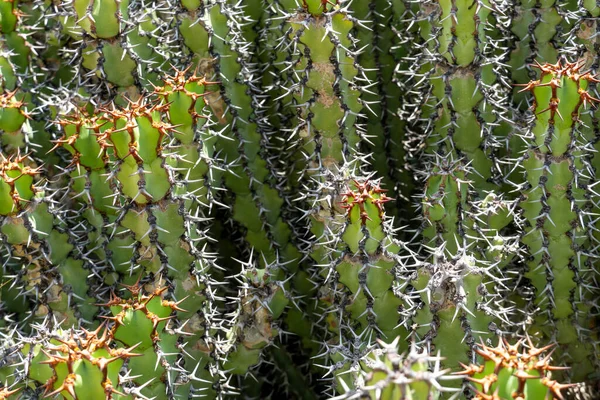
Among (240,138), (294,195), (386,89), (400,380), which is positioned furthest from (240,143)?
(400,380)

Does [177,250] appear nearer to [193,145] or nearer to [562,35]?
[193,145]

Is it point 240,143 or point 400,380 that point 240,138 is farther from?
point 400,380

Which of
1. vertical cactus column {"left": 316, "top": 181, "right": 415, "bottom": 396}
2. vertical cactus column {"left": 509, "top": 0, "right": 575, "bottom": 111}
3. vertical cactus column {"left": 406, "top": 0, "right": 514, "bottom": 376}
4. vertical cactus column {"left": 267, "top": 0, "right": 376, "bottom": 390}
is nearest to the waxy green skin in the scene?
vertical cactus column {"left": 267, "top": 0, "right": 376, "bottom": 390}

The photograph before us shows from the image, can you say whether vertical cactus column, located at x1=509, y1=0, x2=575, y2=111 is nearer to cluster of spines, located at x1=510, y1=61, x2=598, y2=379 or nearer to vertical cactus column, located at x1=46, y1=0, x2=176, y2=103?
cluster of spines, located at x1=510, y1=61, x2=598, y2=379

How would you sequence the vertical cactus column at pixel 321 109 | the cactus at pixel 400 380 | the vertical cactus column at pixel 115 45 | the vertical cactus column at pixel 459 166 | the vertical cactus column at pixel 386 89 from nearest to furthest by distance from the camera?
the cactus at pixel 400 380 → the vertical cactus column at pixel 459 166 → the vertical cactus column at pixel 321 109 → the vertical cactus column at pixel 115 45 → the vertical cactus column at pixel 386 89

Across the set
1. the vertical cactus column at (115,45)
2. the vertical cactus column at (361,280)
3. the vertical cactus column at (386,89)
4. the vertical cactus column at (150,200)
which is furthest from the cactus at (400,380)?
the vertical cactus column at (115,45)

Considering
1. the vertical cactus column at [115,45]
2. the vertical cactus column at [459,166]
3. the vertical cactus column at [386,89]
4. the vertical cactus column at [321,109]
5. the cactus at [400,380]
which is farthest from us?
the vertical cactus column at [386,89]

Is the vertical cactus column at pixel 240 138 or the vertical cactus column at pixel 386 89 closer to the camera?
the vertical cactus column at pixel 240 138

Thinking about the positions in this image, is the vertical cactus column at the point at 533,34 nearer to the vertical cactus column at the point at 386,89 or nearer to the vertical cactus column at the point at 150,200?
the vertical cactus column at the point at 386,89
